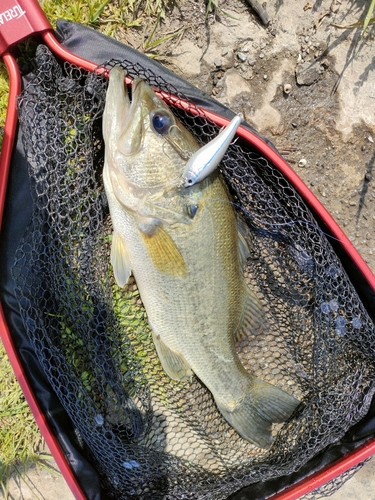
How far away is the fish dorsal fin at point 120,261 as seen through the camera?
2418mm

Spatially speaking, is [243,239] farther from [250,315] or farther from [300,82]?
[300,82]

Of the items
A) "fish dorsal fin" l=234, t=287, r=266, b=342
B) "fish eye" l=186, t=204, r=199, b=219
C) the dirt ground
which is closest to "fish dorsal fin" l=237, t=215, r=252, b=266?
"fish dorsal fin" l=234, t=287, r=266, b=342

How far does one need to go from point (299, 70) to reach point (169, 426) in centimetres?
258

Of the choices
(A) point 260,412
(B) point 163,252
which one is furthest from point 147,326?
(A) point 260,412

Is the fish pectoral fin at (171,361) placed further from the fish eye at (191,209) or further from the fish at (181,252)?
the fish eye at (191,209)

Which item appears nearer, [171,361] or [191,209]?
[191,209]

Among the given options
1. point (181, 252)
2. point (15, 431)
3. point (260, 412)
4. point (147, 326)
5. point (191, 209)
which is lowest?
point (260, 412)

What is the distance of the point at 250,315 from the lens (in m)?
2.60

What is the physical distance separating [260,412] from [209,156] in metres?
1.54

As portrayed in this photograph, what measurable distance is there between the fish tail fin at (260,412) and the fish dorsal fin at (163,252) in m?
0.85

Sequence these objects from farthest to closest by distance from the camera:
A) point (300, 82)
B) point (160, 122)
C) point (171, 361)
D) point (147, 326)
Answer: point (300, 82)
point (147, 326)
point (171, 361)
point (160, 122)

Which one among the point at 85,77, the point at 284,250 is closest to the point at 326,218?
the point at 284,250

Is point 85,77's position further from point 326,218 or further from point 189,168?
point 326,218

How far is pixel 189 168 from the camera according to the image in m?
2.11
